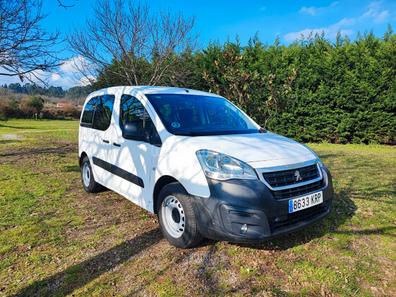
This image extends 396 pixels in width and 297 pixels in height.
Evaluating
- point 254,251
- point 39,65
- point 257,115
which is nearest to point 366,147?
point 257,115

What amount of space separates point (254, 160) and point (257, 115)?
33.4ft

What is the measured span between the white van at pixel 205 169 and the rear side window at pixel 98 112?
0.32ft

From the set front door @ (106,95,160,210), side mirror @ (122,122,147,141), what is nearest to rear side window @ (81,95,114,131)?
front door @ (106,95,160,210)

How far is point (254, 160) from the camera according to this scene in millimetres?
2932

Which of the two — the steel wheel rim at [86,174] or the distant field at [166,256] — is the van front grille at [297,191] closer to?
the distant field at [166,256]

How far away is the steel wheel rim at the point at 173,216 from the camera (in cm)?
327

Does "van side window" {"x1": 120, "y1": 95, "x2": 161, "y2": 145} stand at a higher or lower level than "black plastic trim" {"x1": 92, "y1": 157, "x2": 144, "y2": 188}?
higher

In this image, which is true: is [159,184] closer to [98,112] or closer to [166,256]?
[166,256]

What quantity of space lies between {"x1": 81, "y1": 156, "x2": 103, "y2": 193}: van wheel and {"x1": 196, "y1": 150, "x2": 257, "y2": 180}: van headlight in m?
2.97

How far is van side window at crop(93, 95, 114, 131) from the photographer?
466 centimetres

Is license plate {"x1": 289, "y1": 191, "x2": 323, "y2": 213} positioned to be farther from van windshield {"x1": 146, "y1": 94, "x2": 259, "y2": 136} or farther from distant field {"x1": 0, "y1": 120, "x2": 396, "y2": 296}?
van windshield {"x1": 146, "y1": 94, "x2": 259, "y2": 136}

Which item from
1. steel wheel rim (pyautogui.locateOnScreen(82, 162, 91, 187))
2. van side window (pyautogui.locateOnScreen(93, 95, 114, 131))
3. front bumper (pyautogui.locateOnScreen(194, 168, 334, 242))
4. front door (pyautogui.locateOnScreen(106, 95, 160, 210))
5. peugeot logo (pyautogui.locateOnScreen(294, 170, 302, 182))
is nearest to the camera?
front bumper (pyautogui.locateOnScreen(194, 168, 334, 242))

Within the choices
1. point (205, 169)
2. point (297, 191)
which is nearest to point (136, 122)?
point (205, 169)

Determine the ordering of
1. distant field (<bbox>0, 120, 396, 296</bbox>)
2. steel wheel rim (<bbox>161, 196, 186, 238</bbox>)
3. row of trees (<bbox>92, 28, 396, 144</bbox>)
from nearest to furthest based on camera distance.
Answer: distant field (<bbox>0, 120, 396, 296</bbox>) → steel wheel rim (<bbox>161, 196, 186, 238</bbox>) → row of trees (<bbox>92, 28, 396, 144</bbox>)
